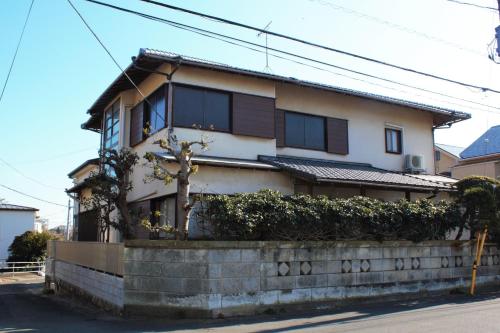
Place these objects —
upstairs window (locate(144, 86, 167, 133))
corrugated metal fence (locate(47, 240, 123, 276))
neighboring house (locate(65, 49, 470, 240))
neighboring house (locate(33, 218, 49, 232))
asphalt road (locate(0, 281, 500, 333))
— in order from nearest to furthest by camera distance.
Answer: asphalt road (locate(0, 281, 500, 333)) < corrugated metal fence (locate(47, 240, 123, 276)) < neighboring house (locate(65, 49, 470, 240)) < upstairs window (locate(144, 86, 167, 133)) < neighboring house (locate(33, 218, 49, 232))

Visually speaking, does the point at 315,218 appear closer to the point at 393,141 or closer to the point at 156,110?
the point at 156,110

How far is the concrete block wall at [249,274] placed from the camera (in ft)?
32.0

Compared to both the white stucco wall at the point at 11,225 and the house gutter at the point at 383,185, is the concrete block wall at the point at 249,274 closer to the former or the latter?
the house gutter at the point at 383,185

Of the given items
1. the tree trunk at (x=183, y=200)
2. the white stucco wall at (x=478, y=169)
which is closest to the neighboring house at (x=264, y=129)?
the tree trunk at (x=183, y=200)

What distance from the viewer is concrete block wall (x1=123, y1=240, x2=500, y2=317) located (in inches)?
384

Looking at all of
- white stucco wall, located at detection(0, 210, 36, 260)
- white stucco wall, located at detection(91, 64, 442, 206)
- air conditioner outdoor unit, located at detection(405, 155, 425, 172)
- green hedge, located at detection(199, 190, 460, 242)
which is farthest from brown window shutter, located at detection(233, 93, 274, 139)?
white stucco wall, located at detection(0, 210, 36, 260)

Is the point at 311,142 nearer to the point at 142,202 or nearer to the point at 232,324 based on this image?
the point at 142,202

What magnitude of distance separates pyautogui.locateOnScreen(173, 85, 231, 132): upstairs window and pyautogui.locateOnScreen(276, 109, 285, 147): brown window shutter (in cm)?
203

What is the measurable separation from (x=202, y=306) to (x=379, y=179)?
7.66m

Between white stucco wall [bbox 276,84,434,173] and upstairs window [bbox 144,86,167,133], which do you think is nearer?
upstairs window [bbox 144,86,167,133]

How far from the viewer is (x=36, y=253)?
3075 cm

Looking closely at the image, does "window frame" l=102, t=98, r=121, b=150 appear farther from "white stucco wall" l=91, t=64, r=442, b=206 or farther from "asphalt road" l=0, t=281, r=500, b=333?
"asphalt road" l=0, t=281, r=500, b=333

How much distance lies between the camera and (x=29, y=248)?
30.6 m

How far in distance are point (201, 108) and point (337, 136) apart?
5.54 meters
